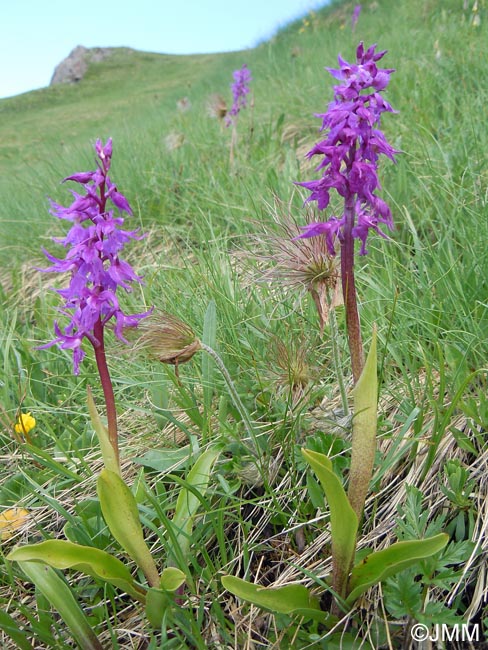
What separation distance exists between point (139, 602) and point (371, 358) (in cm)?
86

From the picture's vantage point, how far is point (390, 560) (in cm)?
109

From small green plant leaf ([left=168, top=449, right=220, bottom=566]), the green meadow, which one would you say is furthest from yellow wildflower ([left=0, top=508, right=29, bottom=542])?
small green plant leaf ([left=168, top=449, right=220, bottom=566])

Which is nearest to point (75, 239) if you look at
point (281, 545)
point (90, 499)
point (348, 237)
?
point (348, 237)

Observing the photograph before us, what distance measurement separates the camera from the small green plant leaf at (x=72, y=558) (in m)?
1.10

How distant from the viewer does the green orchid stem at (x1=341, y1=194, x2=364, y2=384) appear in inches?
44.0

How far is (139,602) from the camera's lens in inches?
54.4

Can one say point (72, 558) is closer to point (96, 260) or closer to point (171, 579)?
point (171, 579)

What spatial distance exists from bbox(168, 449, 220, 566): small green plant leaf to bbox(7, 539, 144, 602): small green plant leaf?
150mm

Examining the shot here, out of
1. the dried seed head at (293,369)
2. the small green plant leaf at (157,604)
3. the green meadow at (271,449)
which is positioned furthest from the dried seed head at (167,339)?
the small green plant leaf at (157,604)

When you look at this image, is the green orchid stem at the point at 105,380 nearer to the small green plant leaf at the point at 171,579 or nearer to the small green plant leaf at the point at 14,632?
the small green plant leaf at the point at 171,579

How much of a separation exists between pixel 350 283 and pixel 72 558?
0.77 m

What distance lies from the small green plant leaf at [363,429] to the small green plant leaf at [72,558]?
52 centimetres

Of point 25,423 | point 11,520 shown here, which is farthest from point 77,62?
point 11,520

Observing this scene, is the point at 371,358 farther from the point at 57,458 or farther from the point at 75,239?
the point at 57,458
